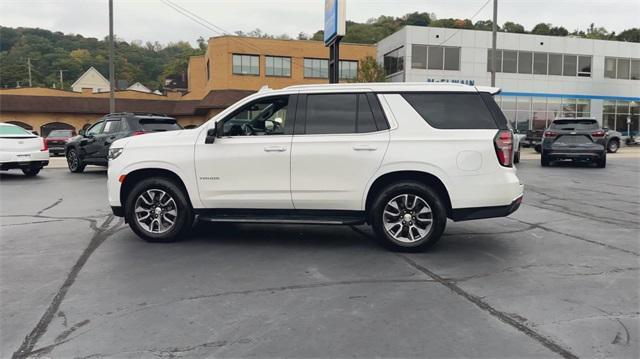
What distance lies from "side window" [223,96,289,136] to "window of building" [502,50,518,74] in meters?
41.8

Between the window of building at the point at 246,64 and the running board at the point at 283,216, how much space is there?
1440 inches

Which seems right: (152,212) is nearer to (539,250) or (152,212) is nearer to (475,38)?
(539,250)

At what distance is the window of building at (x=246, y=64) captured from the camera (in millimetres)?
41562

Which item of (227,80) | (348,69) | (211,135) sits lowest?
(211,135)

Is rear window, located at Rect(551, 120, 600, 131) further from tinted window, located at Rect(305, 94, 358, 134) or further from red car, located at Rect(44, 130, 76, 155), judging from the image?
red car, located at Rect(44, 130, 76, 155)

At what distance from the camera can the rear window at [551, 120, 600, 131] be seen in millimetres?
18516

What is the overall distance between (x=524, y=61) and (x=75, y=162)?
39146mm

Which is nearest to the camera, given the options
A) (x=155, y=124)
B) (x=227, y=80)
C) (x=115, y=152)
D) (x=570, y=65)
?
(x=115, y=152)

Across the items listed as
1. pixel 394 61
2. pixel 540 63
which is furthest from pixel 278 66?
pixel 540 63

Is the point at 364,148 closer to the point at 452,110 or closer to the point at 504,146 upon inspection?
the point at 452,110

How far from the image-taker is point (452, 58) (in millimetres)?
43312

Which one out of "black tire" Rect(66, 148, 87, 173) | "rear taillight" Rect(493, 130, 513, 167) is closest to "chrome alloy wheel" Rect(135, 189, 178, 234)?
"rear taillight" Rect(493, 130, 513, 167)

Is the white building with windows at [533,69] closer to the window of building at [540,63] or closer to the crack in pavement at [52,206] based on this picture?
the window of building at [540,63]

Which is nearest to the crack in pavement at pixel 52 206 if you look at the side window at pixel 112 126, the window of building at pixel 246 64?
the side window at pixel 112 126
